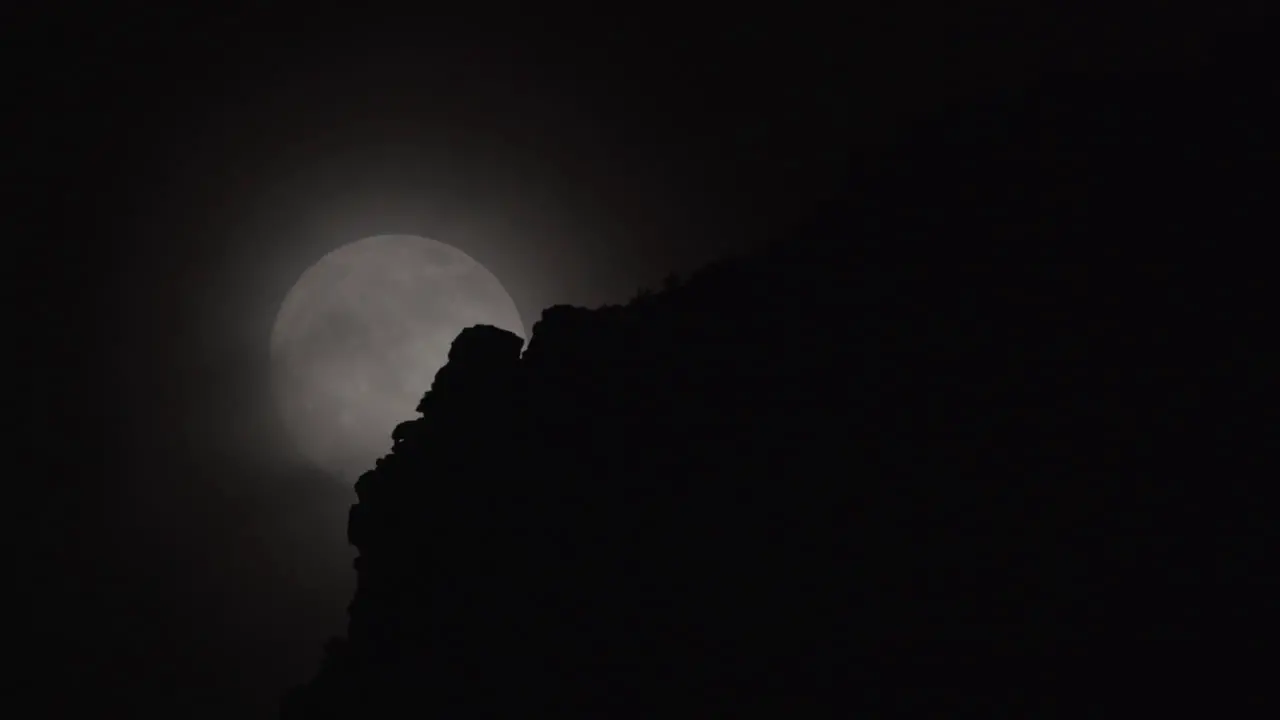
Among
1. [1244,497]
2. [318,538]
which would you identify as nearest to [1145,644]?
[1244,497]

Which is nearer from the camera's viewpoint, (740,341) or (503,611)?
(503,611)

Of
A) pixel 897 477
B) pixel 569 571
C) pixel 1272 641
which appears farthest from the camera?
pixel 569 571

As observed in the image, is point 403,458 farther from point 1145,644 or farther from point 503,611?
point 1145,644

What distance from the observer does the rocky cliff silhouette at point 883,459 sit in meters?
12.3

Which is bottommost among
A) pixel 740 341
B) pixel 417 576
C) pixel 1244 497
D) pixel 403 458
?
pixel 1244 497

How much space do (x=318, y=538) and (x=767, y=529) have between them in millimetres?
50919

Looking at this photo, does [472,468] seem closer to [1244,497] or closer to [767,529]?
[767,529]

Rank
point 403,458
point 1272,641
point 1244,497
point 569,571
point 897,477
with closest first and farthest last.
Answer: point 1272,641, point 1244,497, point 897,477, point 569,571, point 403,458

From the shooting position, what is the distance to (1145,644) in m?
11.0

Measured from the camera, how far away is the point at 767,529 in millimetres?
14875

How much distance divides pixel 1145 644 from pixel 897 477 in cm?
473

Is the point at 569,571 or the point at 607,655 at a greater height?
the point at 569,571

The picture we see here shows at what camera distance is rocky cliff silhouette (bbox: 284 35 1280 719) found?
40.3ft

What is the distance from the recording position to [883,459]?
587 inches
